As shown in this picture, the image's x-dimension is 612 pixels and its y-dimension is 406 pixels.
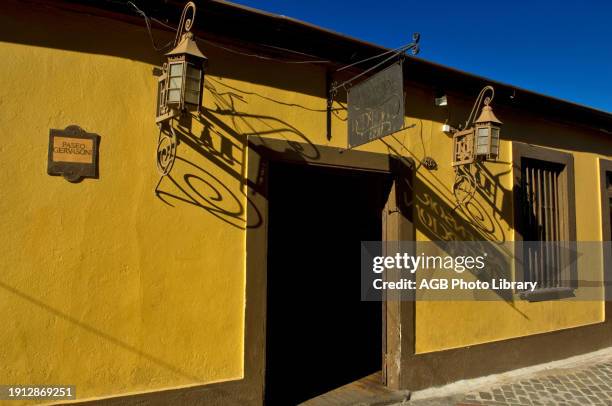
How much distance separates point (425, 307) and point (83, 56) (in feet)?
14.1

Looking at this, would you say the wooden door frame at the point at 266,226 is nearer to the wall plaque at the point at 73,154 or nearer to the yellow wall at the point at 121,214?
the yellow wall at the point at 121,214

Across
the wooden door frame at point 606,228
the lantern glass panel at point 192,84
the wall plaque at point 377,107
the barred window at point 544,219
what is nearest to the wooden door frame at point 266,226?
the wall plaque at point 377,107

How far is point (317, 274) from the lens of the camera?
809 cm

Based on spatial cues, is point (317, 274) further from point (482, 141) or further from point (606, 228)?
point (606, 228)

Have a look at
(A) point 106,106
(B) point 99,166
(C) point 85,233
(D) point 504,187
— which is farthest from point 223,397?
(D) point 504,187

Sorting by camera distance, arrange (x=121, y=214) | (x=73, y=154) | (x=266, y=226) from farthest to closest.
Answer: (x=266, y=226)
(x=121, y=214)
(x=73, y=154)

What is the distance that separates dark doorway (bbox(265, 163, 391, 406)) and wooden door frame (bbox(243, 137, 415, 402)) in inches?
51.2

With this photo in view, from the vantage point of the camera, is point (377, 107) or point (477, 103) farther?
point (477, 103)

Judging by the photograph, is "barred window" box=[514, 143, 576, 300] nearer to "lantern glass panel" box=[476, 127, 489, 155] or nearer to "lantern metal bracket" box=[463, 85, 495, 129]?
"lantern metal bracket" box=[463, 85, 495, 129]

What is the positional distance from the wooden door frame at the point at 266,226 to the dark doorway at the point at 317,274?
4.26ft

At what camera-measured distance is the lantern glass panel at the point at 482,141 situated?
5.28 m

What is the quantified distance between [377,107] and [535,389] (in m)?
3.83

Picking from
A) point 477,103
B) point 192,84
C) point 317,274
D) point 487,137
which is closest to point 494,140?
point 487,137

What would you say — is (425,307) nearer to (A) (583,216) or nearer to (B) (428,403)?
(B) (428,403)
